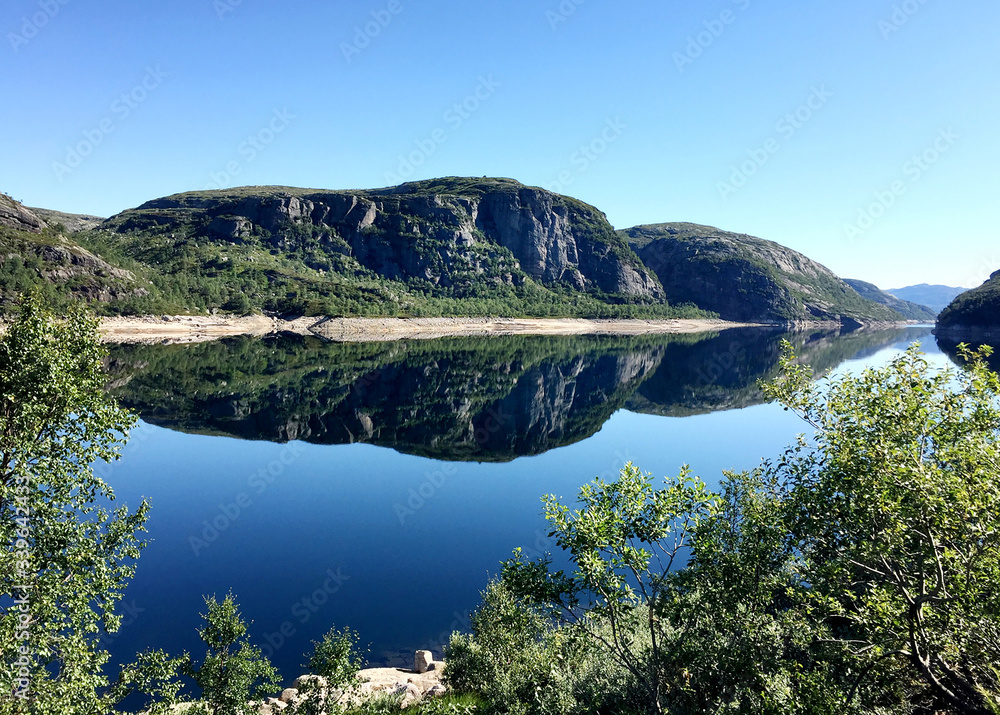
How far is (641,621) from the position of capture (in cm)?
1777

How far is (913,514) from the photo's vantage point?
29.0ft

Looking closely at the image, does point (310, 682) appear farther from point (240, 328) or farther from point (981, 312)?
point (981, 312)

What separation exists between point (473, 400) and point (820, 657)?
232 feet

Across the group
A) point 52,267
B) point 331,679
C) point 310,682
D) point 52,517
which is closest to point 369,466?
point 310,682

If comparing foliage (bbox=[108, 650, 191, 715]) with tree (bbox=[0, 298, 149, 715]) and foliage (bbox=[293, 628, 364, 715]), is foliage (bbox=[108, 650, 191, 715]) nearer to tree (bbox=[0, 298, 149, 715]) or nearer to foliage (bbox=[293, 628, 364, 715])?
tree (bbox=[0, 298, 149, 715])

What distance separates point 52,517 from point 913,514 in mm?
18673

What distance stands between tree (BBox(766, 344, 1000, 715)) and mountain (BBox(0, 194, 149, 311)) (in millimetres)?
156935

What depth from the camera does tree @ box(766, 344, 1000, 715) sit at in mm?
8602

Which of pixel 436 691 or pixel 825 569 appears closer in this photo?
pixel 825 569

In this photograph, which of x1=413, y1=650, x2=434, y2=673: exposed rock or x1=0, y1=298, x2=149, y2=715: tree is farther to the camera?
x1=413, y1=650, x2=434, y2=673: exposed rock

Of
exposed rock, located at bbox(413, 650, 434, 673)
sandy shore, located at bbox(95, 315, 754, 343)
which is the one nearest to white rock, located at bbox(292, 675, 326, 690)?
exposed rock, located at bbox(413, 650, 434, 673)

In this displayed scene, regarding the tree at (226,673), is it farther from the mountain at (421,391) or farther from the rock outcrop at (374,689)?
the mountain at (421,391)

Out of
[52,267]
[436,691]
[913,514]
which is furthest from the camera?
[52,267]

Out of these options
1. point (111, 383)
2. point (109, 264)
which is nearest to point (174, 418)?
point (111, 383)
